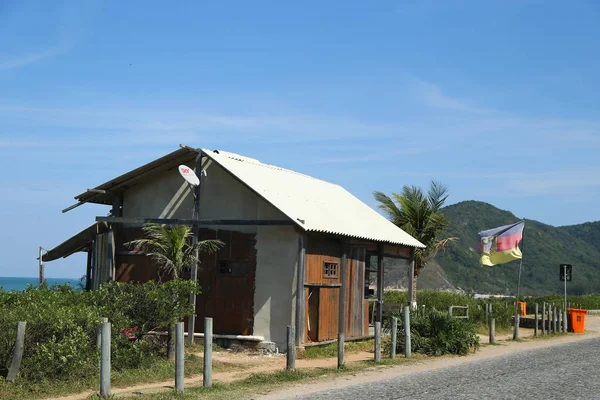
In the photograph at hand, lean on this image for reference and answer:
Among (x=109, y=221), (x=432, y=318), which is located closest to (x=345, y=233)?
(x=432, y=318)

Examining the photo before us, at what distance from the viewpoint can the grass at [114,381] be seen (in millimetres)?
13031

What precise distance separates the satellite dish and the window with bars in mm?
3994

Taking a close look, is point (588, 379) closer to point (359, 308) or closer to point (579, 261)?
point (359, 308)

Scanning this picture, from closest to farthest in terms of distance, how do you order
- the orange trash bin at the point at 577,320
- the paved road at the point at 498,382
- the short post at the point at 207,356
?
1. the paved road at the point at 498,382
2. the short post at the point at 207,356
3. the orange trash bin at the point at 577,320

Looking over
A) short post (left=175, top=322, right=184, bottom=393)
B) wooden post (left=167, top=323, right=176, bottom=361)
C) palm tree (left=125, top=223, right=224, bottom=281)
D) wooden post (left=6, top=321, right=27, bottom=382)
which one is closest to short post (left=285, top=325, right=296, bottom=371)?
wooden post (left=167, top=323, right=176, bottom=361)

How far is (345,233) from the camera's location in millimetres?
20562

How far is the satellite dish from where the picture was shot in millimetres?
19562

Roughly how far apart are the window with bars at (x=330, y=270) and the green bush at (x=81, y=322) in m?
4.37

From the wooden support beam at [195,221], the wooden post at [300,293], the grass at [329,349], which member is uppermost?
the wooden support beam at [195,221]

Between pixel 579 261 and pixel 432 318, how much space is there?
357 feet

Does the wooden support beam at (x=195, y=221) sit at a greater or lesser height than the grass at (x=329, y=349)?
greater

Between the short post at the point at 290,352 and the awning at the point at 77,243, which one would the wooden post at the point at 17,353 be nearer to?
the short post at the point at 290,352

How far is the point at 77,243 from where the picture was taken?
899 inches

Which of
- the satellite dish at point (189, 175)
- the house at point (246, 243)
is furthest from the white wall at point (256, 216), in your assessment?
the satellite dish at point (189, 175)
